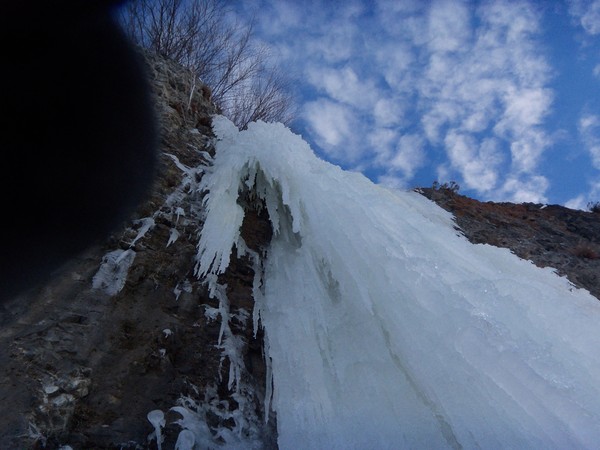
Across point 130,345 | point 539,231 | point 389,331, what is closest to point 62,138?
point 130,345

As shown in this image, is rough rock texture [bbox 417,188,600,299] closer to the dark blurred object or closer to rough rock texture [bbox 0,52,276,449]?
rough rock texture [bbox 0,52,276,449]

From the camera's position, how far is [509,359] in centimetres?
220

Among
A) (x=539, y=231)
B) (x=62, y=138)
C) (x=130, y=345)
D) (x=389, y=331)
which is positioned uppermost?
(x=539, y=231)

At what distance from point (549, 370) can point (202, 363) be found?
2.21 meters

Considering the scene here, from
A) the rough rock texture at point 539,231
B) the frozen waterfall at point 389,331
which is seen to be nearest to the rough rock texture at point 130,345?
the frozen waterfall at point 389,331

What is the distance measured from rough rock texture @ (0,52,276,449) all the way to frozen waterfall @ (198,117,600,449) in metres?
0.21

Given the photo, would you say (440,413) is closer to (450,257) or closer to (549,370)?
(549,370)

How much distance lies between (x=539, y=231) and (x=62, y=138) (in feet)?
28.4

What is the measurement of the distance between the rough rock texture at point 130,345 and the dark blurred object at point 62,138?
0.80ft

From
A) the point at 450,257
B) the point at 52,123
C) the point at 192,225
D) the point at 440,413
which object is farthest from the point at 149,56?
the point at 440,413

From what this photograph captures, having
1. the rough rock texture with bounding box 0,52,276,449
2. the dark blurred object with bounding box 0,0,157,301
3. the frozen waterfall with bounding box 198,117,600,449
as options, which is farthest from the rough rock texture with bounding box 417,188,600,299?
the dark blurred object with bounding box 0,0,157,301

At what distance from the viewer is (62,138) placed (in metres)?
3.42

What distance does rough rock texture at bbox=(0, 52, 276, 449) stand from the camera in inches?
79.6

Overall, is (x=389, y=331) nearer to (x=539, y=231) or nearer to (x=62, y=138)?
(x=62, y=138)
